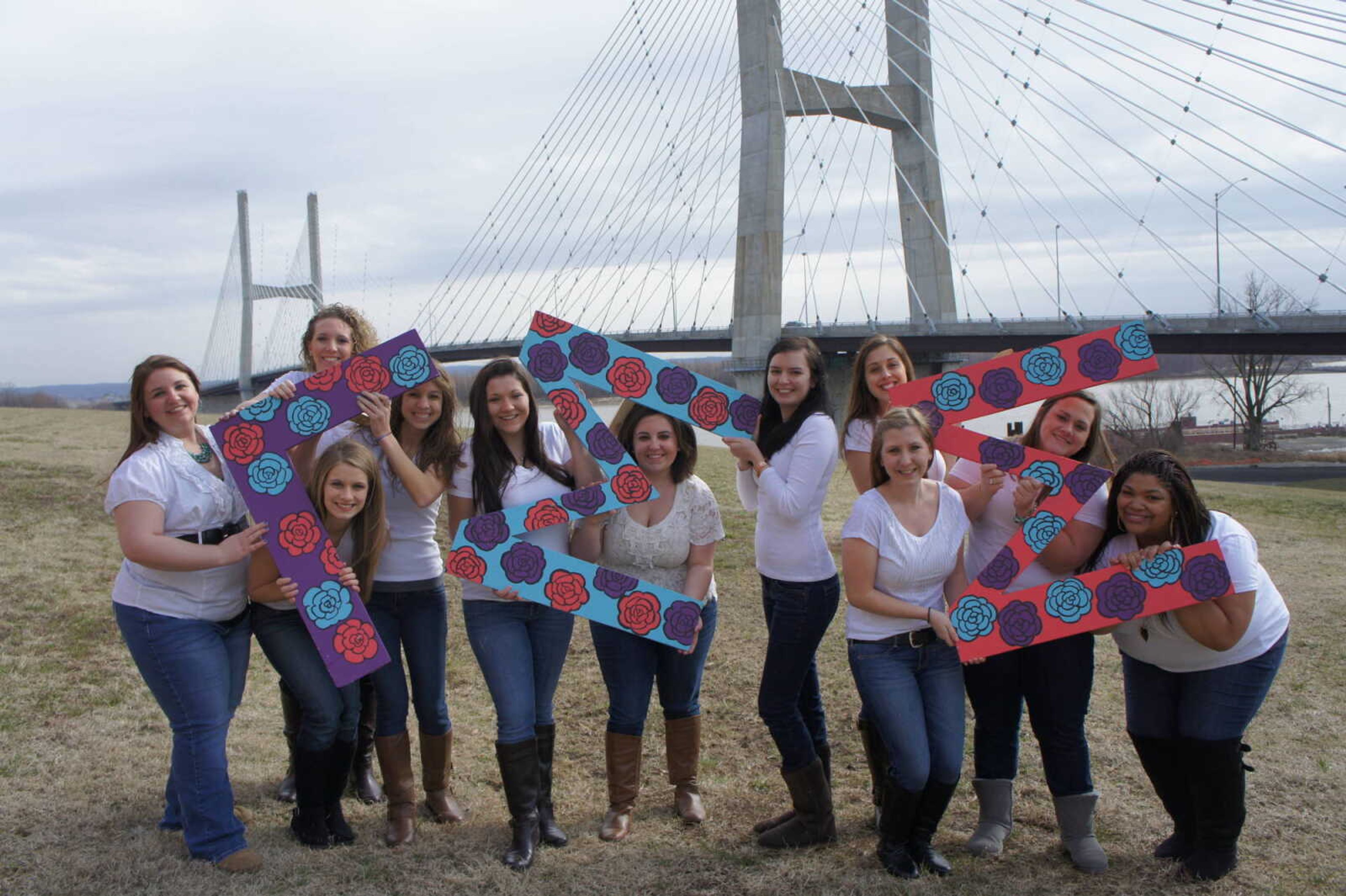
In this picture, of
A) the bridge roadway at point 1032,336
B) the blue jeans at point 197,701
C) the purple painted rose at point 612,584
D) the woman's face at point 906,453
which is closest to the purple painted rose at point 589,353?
the purple painted rose at point 612,584

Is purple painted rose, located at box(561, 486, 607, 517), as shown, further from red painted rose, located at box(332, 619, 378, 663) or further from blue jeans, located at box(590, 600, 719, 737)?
red painted rose, located at box(332, 619, 378, 663)

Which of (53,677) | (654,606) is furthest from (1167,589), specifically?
(53,677)

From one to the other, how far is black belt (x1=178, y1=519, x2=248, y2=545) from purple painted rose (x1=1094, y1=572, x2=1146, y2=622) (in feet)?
8.90

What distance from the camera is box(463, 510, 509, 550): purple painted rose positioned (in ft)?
10.2

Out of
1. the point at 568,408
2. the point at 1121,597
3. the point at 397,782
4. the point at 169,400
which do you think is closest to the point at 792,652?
the point at 1121,597

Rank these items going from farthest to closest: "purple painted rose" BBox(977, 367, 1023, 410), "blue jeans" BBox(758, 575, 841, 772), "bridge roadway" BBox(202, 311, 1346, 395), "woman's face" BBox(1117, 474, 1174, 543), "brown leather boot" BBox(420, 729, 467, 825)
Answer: "bridge roadway" BBox(202, 311, 1346, 395) < "brown leather boot" BBox(420, 729, 467, 825) < "purple painted rose" BBox(977, 367, 1023, 410) < "blue jeans" BBox(758, 575, 841, 772) < "woman's face" BBox(1117, 474, 1174, 543)

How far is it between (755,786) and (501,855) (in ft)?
3.74

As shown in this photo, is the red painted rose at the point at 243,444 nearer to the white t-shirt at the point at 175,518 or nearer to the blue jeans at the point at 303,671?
the white t-shirt at the point at 175,518

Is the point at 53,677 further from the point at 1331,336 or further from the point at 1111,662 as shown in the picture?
the point at 1331,336

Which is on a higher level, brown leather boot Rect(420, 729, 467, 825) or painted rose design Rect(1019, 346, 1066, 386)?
painted rose design Rect(1019, 346, 1066, 386)

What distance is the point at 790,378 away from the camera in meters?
3.17

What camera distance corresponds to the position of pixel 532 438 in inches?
130

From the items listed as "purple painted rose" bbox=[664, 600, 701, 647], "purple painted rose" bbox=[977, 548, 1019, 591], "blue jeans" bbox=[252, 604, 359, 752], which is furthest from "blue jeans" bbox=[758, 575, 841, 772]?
"blue jeans" bbox=[252, 604, 359, 752]

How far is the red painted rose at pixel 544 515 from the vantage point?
3.14 m
